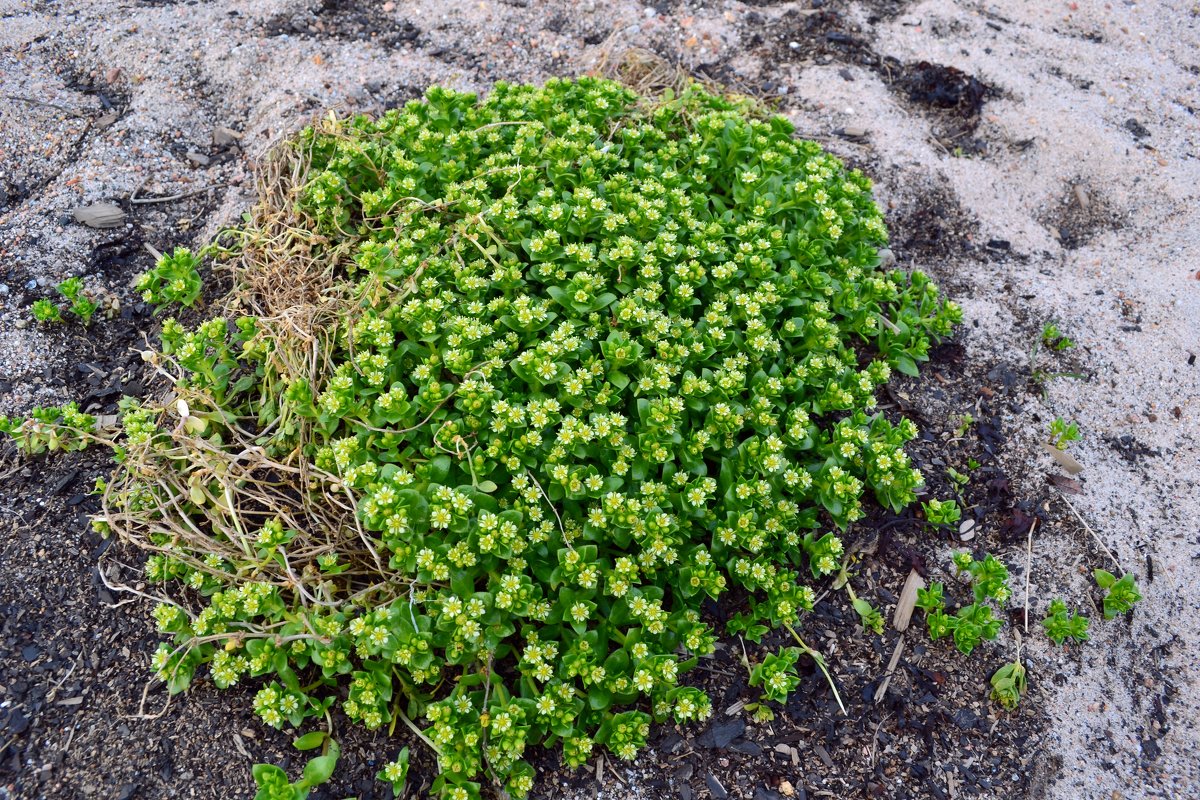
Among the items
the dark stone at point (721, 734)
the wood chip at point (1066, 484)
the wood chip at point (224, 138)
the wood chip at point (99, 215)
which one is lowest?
the dark stone at point (721, 734)

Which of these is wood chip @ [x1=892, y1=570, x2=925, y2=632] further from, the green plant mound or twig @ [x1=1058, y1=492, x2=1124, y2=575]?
twig @ [x1=1058, y1=492, x2=1124, y2=575]

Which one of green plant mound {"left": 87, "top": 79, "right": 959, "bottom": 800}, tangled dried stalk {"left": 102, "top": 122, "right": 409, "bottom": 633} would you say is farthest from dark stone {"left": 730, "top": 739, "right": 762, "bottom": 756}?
tangled dried stalk {"left": 102, "top": 122, "right": 409, "bottom": 633}

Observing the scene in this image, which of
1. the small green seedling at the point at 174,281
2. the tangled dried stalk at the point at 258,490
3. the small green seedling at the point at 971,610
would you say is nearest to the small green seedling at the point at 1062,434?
the small green seedling at the point at 971,610

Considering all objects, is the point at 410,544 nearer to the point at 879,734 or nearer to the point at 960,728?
the point at 879,734

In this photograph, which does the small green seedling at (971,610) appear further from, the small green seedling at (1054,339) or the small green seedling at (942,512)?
the small green seedling at (1054,339)

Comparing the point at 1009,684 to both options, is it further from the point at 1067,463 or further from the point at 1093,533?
the point at 1067,463

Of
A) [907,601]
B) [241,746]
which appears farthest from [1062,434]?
[241,746]

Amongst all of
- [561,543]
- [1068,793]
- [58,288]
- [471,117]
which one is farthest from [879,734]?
[58,288]
